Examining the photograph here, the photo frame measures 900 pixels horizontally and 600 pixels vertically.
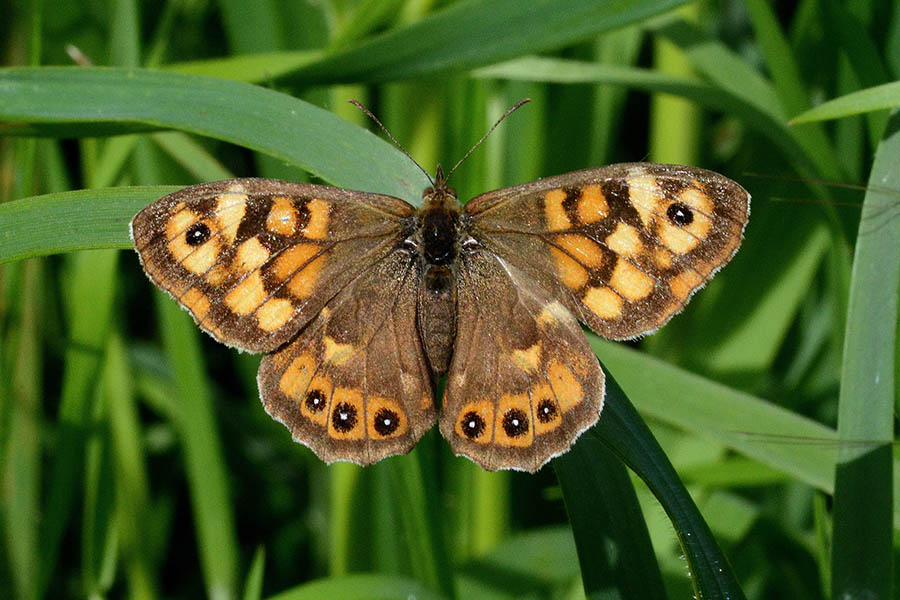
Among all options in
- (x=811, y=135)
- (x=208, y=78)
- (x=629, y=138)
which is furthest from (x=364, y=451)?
(x=629, y=138)

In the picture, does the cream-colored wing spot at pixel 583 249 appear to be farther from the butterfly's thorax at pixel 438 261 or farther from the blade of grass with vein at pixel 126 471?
the blade of grass with vein at pixel 126 471

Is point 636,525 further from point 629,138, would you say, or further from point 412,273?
point 629,138

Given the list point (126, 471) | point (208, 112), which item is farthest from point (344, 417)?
point (126, 471)

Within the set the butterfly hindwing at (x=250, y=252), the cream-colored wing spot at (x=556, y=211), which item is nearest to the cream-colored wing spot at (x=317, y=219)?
the butterfly hindwing at (x=250, y=252)

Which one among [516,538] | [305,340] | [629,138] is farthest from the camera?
[629,138]

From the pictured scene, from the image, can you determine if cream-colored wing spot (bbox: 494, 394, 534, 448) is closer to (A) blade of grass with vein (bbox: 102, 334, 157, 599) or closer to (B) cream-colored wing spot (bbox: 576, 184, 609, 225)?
(B) cream-colored wing spot (bbox: 576, 184, 609, 225)

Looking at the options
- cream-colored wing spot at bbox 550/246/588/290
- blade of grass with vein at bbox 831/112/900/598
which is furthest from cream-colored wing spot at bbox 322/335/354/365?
blade of grass with vein at bbox 831/112/900/598

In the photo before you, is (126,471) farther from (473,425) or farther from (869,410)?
(869,410)
